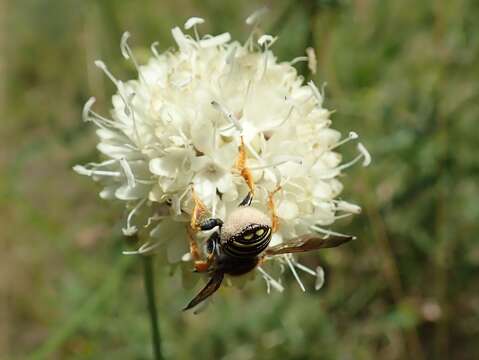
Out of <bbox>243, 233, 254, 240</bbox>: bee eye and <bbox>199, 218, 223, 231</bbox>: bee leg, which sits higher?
<bbox>199, 218, 223, 231</bbox>: bee leg

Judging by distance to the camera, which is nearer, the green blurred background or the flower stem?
the flower stem

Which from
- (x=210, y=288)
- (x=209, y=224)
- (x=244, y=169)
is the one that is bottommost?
(x=210, y=288)

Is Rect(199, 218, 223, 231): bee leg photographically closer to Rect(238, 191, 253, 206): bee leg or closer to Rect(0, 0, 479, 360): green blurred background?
Rect(238, 191, 253, 206): bee leg

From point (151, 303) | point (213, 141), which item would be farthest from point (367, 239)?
point (213, 141)

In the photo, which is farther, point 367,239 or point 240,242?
point 367,239

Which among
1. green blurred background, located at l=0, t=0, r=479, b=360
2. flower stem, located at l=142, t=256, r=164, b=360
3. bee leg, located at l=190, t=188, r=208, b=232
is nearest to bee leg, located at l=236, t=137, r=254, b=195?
bee leg, located at l=190, t=188, r=208, b=232

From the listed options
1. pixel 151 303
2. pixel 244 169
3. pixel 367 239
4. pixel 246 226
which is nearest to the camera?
pixel 246 226

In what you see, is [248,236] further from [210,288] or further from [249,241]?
[210,288]
